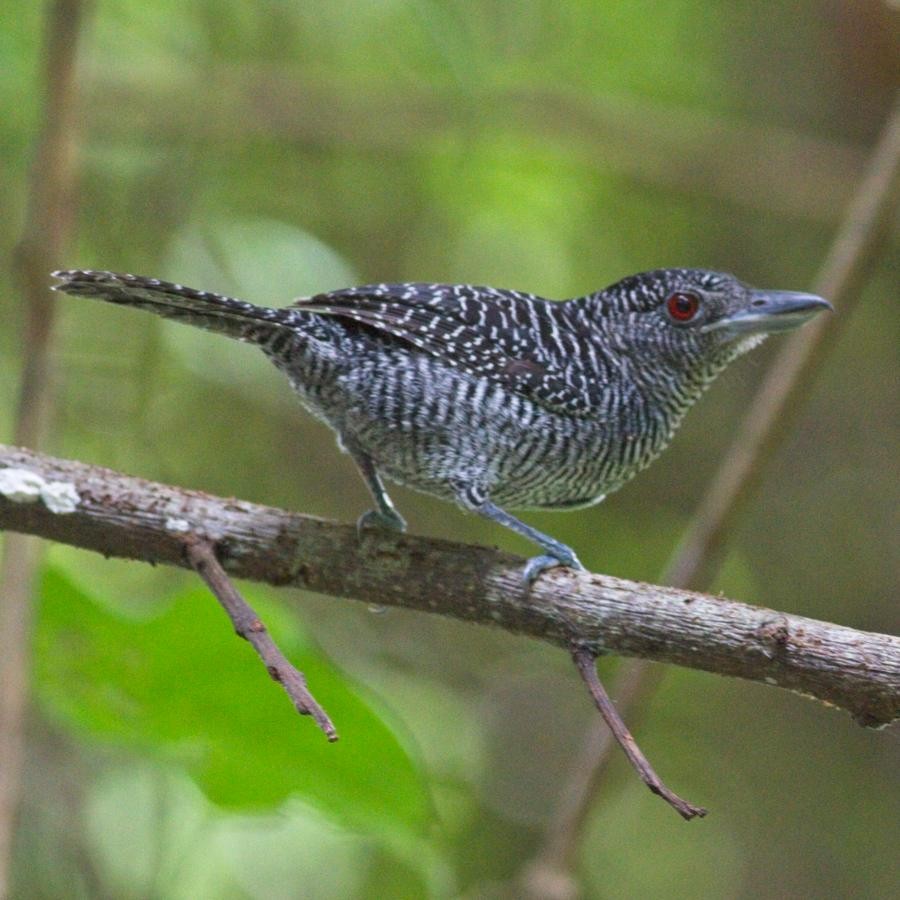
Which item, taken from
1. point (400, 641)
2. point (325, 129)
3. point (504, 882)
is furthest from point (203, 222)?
point (504, 882)

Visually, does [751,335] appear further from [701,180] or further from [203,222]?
[203,222]

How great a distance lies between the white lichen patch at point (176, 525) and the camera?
8.98ft

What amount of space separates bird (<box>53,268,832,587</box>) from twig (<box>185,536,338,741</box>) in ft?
2.12

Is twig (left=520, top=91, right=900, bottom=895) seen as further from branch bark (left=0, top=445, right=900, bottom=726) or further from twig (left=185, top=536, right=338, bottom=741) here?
twig (left=185, top=536, right=338, bottom=741)

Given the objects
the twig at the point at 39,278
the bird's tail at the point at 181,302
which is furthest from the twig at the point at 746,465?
the twig at the point at 39,278

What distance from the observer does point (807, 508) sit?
18.9 feet

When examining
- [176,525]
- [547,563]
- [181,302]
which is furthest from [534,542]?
[181,302]

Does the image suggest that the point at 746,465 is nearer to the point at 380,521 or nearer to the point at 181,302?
the point at 380,521

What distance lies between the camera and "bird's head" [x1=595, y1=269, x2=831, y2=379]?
12.3 ft

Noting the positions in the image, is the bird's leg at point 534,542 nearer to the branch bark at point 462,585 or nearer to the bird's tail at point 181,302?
the branch bark at point 462,585

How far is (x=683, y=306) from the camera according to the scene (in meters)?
3.87

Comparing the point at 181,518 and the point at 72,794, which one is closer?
the point at 181,518

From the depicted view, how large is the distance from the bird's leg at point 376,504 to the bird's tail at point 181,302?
0.45 meters

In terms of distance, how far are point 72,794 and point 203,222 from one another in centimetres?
243
